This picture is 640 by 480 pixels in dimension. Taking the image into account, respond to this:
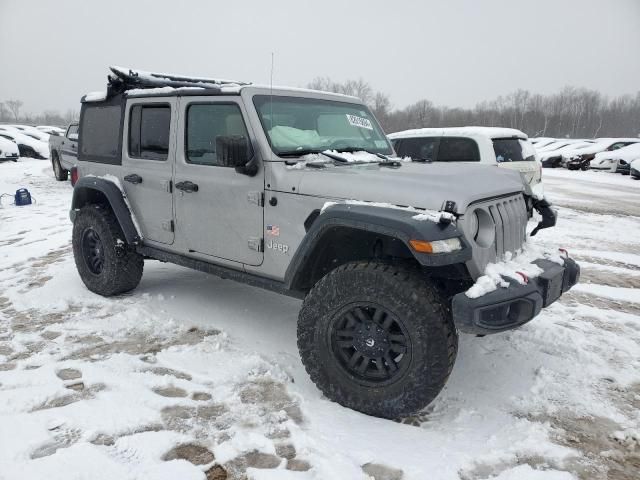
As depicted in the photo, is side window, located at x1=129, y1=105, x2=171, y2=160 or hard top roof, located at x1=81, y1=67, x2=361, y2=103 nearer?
hard top roof, located at x1=81, y1=67, x2=361, y2=103

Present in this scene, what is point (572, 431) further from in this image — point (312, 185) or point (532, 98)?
point (532, 98)

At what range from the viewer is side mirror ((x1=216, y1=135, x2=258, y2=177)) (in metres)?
3.05

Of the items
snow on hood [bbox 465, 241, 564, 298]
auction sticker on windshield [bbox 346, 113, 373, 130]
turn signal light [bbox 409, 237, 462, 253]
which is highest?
auction sticker on windshield [bbox 346, 113, 373, 130]

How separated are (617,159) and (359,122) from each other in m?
20.1

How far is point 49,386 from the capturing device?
3.04 m

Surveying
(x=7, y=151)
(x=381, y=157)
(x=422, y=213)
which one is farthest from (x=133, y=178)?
(x=7, y=151)

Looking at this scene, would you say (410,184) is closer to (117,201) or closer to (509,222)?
(509,222)

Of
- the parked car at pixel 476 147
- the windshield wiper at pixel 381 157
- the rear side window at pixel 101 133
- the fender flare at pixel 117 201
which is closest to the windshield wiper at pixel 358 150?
the windshield wiper at pixel 381 157

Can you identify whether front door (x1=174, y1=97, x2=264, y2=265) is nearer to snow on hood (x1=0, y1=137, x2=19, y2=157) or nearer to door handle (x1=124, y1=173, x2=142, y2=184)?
door handle (x1=124, y1=173, x2=142, y2=184)

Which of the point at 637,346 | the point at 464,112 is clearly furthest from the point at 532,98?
the point at 637,346

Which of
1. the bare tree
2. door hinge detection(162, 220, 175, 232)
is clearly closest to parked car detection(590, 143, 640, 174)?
door hinge detection(162, 220, 175, 232)

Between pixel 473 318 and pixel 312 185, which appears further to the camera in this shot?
pixel 312 185

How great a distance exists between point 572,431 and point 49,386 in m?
3.12

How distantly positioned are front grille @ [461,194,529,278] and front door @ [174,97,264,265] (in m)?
1.42
